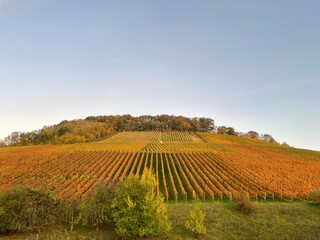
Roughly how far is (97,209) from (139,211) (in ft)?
13.1

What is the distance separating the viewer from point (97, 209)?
23.6 m

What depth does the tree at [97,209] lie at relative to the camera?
23472 millimetres

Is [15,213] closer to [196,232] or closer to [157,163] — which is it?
[196,232]

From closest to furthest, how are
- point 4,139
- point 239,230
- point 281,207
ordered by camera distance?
point 239,230 → point 281,207 → point 4,139

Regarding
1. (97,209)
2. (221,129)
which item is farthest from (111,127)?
(97,209)

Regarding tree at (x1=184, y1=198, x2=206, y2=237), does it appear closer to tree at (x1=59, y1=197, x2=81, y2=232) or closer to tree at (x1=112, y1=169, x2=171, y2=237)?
tree at (x1=112, y1=169, x2=171, y2=237)

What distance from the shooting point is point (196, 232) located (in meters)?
23.0

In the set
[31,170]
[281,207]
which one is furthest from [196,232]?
[31,170]

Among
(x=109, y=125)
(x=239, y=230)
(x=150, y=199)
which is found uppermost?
(x=109, y=125)

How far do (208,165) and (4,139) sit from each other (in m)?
126

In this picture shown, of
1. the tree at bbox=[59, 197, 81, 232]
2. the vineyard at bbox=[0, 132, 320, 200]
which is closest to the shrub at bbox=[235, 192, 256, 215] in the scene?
the vineyard at bbox=[0, 132, 320, 200]

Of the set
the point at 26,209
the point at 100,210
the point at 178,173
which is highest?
the point at 178,173

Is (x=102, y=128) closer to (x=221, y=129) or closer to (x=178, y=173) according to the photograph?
(x=221, y=129)

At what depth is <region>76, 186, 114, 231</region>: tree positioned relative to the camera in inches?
924
